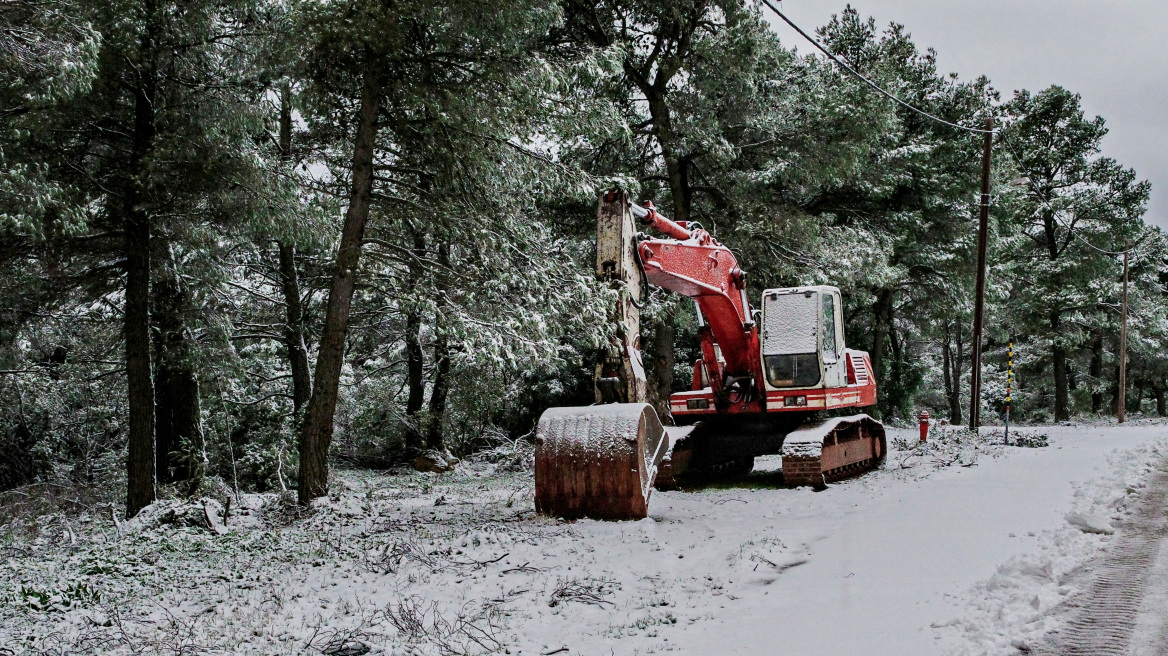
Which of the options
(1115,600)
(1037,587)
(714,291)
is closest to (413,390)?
(714,291)

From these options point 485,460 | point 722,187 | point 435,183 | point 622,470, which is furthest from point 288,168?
point 722,187

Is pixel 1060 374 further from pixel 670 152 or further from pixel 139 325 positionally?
pixel 139 325

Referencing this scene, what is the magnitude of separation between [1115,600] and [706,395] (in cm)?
696

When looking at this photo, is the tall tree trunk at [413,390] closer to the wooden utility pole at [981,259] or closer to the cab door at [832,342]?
the cab door at [832,342]

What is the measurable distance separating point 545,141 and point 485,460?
8.45 meters

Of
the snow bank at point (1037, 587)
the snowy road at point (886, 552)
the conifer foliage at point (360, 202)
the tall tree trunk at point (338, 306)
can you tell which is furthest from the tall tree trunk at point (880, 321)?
the tall tree trunk at point (338, 306)

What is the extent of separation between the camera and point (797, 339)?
11062 mm

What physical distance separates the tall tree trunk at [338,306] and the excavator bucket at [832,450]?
5559 millimetres

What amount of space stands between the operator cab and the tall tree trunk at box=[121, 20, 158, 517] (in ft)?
25.8

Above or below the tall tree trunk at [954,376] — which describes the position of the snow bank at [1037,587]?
below

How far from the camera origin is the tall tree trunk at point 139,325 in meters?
9.91

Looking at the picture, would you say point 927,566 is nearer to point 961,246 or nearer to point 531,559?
point 531,559

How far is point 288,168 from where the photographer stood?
1058 centimetres

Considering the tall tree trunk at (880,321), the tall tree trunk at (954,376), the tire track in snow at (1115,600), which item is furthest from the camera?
the tall tree trunk at (954,376)
